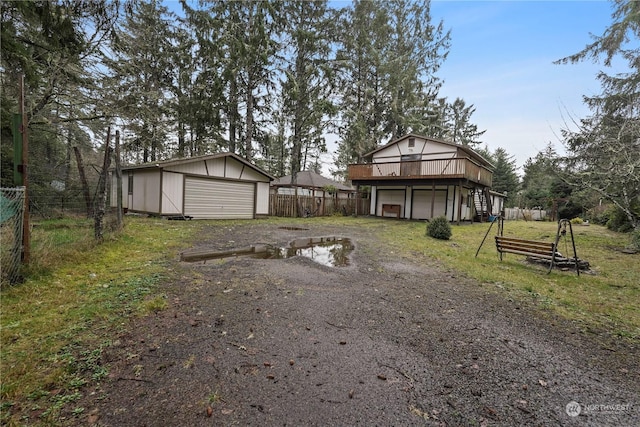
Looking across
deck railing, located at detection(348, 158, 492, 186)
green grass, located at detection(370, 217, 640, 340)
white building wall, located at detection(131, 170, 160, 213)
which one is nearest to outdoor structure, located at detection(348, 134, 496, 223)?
deck railing, located at detection(348, 158, 492, 186)

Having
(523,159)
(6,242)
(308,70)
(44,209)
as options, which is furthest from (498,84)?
(523,159)

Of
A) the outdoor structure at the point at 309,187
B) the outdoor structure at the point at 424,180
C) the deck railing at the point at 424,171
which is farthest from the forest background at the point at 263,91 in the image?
the outdoor structure at the point at 424,180

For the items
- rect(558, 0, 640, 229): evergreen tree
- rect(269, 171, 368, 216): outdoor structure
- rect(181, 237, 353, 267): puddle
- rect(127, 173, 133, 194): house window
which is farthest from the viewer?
rect(269, 171, 368, 216): outdoor structure

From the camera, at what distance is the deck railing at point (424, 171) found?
620 inches

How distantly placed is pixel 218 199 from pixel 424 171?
39.5ft

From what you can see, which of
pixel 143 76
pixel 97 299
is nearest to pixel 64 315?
pixel 97 299

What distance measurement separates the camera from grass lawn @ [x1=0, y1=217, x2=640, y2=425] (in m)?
2.13

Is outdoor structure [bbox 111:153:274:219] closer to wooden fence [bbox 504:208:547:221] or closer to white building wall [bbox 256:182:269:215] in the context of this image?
white building wall [bbox 256:182:269:215]

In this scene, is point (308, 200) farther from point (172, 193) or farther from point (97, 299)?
point (97, 299)

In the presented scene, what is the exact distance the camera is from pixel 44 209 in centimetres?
1073

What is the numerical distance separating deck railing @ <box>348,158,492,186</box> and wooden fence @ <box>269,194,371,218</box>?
250 cm

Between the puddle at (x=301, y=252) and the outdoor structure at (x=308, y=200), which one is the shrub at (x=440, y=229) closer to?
Result: the puddle at (x=301, y=252)

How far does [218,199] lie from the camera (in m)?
15.0

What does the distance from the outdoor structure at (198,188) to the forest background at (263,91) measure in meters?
2.14
